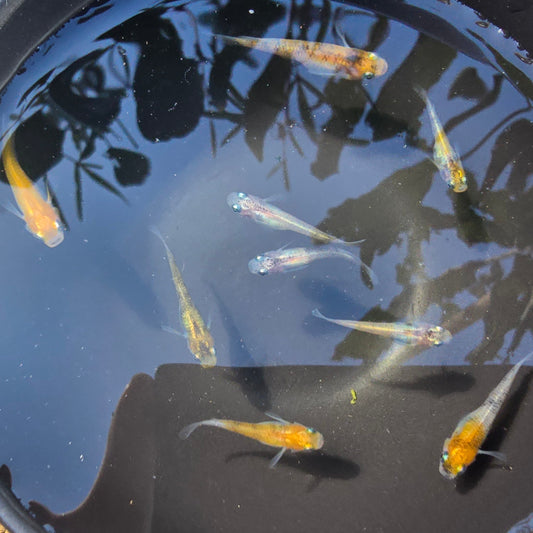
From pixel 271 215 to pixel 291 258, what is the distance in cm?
35

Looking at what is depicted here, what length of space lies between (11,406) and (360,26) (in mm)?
3792

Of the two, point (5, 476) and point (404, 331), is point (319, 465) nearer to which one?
point (404, 331)

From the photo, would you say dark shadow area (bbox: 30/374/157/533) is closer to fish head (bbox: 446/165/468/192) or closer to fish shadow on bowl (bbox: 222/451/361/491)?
fish shadow on bowl (bbox: 222/451/361/491)

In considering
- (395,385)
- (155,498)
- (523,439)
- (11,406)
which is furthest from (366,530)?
(11,406)

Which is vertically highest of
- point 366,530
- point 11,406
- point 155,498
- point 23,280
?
point 23,280

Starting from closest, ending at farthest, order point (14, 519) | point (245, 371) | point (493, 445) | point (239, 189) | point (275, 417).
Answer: point (14, 519), point (493, 445), point (275, 417), point (245, 371), point (239, 189)

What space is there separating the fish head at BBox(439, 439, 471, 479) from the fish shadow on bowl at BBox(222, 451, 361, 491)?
0.55 metres

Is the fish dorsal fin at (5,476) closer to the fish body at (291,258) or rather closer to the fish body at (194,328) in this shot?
the fish body at (194,328)

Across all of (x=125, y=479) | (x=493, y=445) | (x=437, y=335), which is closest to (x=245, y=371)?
(x=125, y=479)

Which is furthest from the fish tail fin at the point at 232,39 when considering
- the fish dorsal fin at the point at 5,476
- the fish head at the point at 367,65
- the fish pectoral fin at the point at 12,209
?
the fish dorsal fin at the point at 5,476

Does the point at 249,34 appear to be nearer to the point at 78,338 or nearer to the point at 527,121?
the point at 527,121

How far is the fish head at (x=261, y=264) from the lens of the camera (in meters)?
3.31

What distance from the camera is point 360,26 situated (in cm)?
357

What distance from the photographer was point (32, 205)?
335 centimetres
